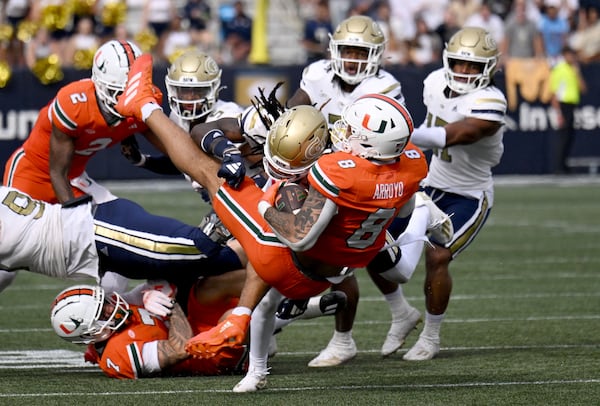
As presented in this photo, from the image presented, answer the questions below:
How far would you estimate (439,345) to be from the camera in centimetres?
678

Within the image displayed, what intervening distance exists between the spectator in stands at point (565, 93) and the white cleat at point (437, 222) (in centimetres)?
1066

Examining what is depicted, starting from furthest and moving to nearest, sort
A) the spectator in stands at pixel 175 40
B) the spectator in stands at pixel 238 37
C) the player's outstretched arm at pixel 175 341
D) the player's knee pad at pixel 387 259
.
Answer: the spectator in stands at pixel 238 37 < the spectator in stands at pixel 175 40 < the player's knee pad at pixel 387 259 < the player's outstretched arm at pixel 175 341

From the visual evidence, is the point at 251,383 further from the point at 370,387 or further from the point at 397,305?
the point at 397,305

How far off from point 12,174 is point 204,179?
2114 mm

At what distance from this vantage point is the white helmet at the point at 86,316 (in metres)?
6.02

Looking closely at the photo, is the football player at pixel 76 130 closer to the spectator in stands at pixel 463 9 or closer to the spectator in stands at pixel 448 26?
the spectator in stands at pixel 448 26

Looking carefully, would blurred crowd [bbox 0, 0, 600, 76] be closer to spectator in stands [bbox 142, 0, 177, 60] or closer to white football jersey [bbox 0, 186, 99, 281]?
spectator in stands [bbox 142, 0, 177, 60]

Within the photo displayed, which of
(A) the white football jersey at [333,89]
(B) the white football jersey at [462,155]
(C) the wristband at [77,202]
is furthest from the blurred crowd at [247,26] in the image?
(C) the wristband at [77,202]

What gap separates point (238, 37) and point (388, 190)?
13.1 meters

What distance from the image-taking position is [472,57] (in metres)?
7.13

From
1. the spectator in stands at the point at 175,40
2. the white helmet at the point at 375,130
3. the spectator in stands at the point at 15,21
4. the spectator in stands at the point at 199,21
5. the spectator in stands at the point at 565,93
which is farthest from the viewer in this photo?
the spectator in stands at the point at 199,21

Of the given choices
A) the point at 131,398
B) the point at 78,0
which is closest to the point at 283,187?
the point at 131,398

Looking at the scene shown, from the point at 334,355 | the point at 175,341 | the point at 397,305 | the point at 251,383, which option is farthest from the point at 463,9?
the point at 251,383

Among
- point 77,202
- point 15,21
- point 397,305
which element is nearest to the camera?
point 77,202
